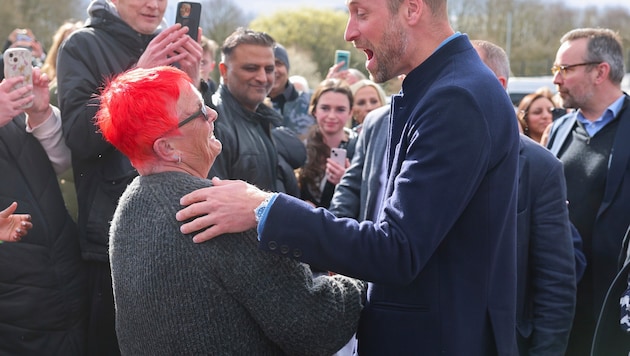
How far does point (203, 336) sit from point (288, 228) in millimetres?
407

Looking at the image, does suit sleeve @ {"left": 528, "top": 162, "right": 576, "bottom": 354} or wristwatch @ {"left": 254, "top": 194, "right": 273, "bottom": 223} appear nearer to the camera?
wristwatch @ {"left": 254, "top": 194, "right": 273, "bottom": 223}

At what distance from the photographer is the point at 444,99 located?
79.0 inches

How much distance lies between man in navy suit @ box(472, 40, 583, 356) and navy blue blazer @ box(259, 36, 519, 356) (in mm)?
1070

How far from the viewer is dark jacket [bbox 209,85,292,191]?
396 cm

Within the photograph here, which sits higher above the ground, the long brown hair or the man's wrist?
the man's wrist

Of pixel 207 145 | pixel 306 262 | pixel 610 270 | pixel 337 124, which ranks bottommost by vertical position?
pixel 610 270

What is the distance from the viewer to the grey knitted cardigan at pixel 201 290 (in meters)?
1.98

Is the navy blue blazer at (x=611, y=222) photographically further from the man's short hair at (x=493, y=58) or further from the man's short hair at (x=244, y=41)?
the man's short hair at (x=244, y=41)

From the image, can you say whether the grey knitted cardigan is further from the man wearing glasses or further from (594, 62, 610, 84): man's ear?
(594, 62, 610, 84): man's ear

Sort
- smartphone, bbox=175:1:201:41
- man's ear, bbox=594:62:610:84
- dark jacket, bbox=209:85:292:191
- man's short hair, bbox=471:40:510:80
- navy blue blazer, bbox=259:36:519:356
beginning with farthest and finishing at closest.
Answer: man's ear, bbox=594:62:610:84 < dark jacket, bbox=209:85:292:191 < man's short hair, bbox=471:40:510:80 < smartphone, bbox=175:1:201:41 < navy blue blazer, bbox=259:36:519:356

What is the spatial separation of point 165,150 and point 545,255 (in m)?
1.95

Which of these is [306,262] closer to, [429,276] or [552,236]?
[429,276]

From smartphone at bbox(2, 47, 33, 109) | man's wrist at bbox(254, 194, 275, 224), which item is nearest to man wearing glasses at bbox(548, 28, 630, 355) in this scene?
man's wrist at bbox(254, 194, 275, 224)

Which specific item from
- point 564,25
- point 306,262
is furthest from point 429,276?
point 564,25
